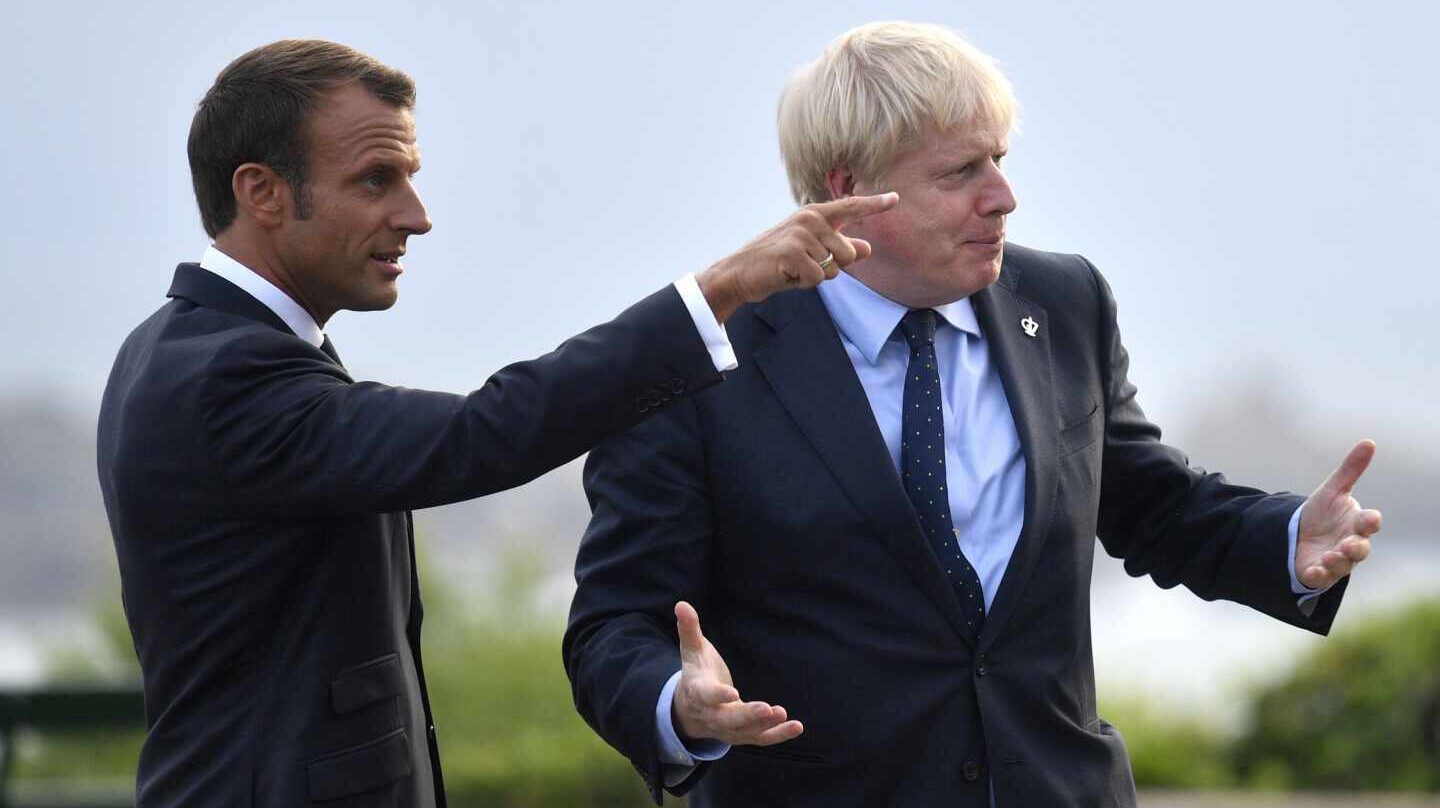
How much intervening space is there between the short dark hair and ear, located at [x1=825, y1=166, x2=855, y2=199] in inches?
28.3

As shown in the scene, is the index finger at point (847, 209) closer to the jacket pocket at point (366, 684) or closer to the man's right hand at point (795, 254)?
the man's right hand at point (795, 254)

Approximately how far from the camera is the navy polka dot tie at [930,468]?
2.79 m

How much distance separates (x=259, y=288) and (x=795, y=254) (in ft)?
2.64

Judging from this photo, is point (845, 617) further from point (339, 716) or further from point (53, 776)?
point (53, 776)

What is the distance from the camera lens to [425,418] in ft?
7.94

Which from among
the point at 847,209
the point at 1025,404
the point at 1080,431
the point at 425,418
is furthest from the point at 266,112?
the point at 1080,431

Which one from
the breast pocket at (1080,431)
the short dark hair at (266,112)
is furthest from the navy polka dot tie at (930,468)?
the short dark hair at (266,112)

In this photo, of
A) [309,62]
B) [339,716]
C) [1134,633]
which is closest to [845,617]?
[339,716]

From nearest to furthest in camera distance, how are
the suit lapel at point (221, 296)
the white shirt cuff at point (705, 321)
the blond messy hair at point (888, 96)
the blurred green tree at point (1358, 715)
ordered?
the white shirt cuff at point (705, 321) < the suit lapel at point (221, 296) < the blond messy hair at point (888, 96) < the blurred green tree at point (1358, 715)

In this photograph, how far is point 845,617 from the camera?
2779 mm

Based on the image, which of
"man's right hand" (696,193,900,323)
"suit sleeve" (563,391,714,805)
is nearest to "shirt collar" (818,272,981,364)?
"suit sleeve" (563,391,714,805)

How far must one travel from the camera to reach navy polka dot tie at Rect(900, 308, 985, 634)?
9.15 feet

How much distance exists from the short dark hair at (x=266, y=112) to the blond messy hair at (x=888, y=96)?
2.28 ft

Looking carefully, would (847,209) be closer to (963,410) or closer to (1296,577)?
(963,410)
